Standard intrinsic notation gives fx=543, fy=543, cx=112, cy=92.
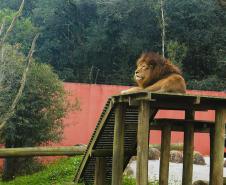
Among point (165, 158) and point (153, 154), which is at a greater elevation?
point (165, 158)

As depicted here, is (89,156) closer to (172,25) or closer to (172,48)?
(172,48)

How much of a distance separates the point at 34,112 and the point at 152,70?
22.0 feet

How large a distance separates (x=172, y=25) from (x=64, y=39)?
663 centimetres

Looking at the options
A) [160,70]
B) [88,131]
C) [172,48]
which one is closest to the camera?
[160,70]

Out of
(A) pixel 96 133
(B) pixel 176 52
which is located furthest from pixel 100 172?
(B) pixel 176 52

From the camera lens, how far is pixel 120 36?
31484mm

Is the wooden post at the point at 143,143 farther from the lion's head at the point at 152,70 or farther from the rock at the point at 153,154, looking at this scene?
the rock at the point at 153,154

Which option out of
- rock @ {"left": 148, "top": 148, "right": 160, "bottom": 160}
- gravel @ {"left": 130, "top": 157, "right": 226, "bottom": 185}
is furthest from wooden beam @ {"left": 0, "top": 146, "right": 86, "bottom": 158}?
rock @ {"left": 148, "top": 148, "right": 160, "bottom": 160}

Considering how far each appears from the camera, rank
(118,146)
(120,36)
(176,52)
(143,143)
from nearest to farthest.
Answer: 1. (143,143)
2. (118,146)
3. (176,52)
4. (120,36)

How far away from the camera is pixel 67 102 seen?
14984mm

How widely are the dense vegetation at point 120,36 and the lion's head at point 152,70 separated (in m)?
20.6

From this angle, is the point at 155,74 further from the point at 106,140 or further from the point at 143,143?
the point at 106,140

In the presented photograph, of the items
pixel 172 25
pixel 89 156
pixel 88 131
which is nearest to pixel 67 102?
pixel 88 131

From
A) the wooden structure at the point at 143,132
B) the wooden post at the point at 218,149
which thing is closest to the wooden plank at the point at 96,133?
the wooden structure at the point at 143,132
